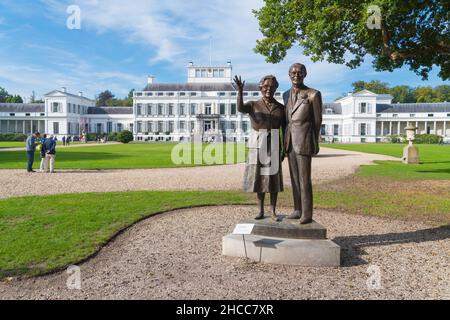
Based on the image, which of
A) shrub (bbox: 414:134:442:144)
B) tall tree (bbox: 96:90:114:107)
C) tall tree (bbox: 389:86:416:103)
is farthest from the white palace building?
tall tree (bbox: 96:90:114:107)

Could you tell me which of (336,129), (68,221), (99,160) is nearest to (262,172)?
(68,221)

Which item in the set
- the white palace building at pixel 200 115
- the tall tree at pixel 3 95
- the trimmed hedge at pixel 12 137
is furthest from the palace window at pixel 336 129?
the tall tree at pixel 3 95

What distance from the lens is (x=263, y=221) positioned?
522 centimetres

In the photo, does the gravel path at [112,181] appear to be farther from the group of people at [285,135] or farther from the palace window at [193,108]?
the palace window at [193,108]

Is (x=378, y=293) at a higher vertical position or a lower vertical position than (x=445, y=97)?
lower

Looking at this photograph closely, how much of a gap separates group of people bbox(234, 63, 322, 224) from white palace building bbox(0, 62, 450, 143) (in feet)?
209

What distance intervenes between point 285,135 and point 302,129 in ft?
0.94

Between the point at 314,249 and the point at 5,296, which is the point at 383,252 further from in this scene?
the point at 5,296

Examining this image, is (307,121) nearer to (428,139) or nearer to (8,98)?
(428,139)

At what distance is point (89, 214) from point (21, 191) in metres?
4.31

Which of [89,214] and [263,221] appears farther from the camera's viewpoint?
[89,214]

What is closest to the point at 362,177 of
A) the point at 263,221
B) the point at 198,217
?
the point at 198,217

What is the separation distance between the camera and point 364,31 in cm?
1082

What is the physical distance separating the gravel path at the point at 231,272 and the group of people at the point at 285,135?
100 centimetres
